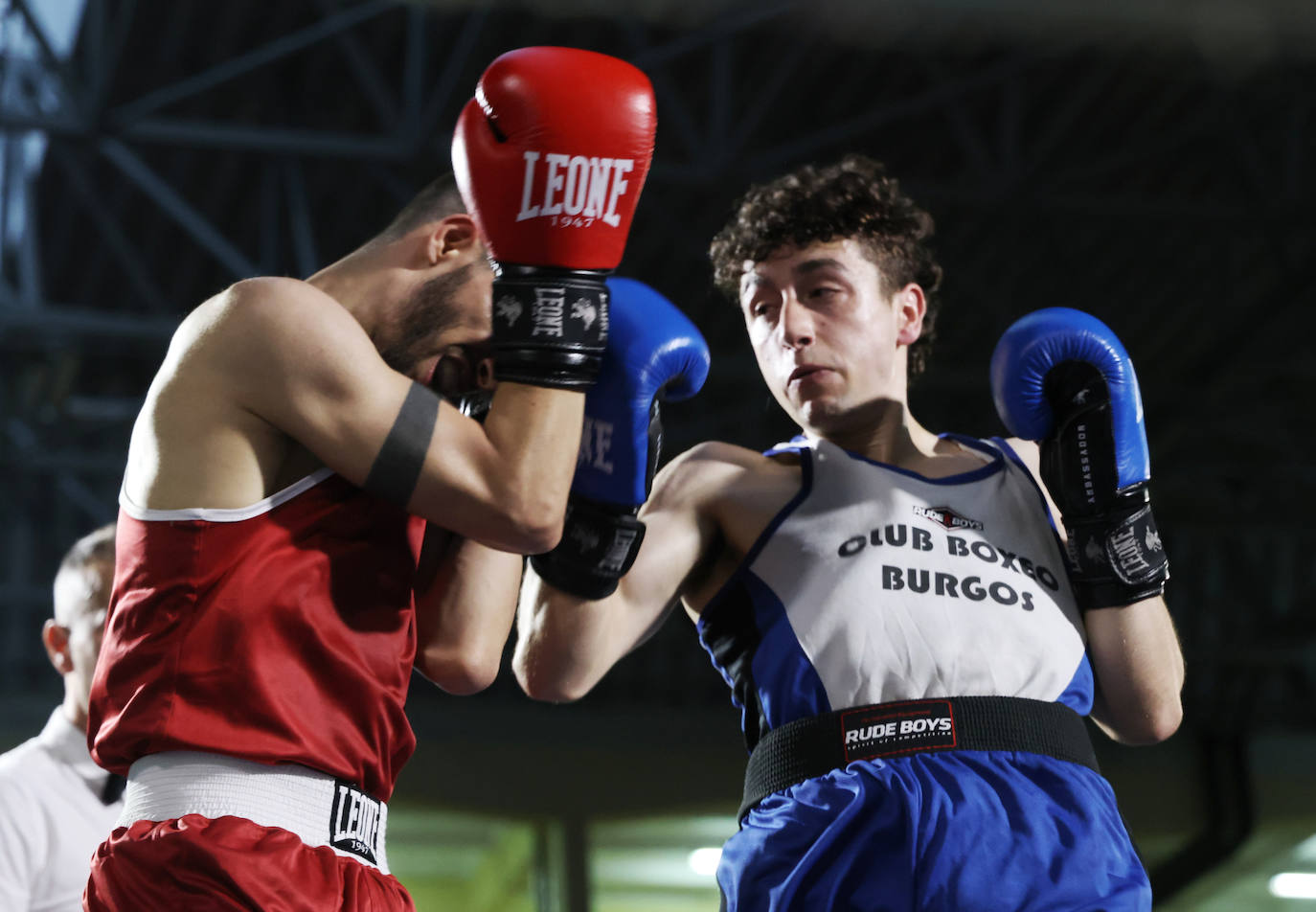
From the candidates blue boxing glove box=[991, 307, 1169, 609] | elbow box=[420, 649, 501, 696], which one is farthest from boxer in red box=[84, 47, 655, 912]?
blue boxing glove box=[991, 307, 1169, 609]

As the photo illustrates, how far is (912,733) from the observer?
7.14ft

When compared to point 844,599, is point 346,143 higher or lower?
higher

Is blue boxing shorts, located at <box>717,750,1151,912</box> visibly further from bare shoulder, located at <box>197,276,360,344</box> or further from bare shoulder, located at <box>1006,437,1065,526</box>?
bare shoulder, located at <box>197,276,360,344</box>

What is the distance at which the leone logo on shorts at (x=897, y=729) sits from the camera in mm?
2170

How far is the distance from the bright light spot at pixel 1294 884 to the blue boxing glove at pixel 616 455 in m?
10.4

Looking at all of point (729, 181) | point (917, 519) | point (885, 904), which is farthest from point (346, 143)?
point (885, 904)

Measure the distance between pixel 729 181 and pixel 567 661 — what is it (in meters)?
5.22

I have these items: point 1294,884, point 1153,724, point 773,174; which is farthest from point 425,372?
point 1294,884

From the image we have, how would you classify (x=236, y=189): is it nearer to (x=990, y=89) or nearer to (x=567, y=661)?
(x=990, y=89)

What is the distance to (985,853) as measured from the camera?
207cm

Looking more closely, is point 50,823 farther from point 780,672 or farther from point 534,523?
point 534,523

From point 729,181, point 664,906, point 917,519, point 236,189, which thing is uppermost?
point 236,189

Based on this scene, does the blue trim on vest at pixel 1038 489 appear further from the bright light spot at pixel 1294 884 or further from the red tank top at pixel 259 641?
the bright light spot at pixel 1294 884

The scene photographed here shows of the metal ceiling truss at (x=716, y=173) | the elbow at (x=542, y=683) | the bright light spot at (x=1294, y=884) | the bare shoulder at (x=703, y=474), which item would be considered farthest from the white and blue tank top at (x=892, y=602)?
the bright light spot at (x=1294, y=884)
